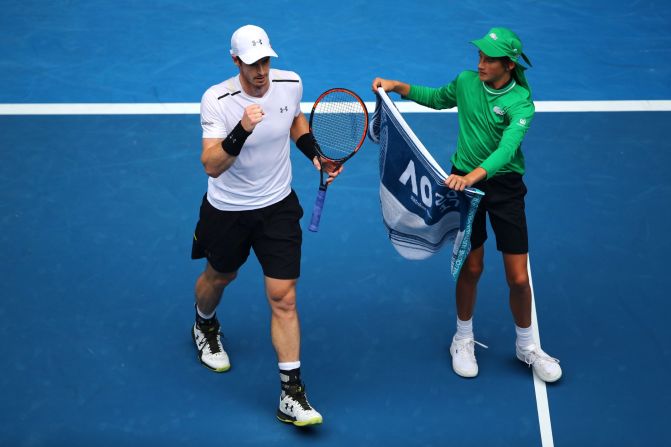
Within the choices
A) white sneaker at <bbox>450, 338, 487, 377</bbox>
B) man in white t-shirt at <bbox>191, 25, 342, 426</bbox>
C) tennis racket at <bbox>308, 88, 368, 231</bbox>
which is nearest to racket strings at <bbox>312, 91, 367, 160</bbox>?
tennis racket at <bbox>308, 88, 368, 231</bbox>

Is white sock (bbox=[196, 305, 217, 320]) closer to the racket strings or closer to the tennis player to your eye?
the racket strings

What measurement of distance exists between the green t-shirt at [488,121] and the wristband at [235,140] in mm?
1103

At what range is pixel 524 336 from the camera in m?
5.27

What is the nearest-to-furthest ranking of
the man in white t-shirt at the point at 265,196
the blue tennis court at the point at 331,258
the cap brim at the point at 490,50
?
the cap brim at the point at 490,50 → the man in white t-shirt at the point at 265,196 → the blue tennis court at the point at 331,258

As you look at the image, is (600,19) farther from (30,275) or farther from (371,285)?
(30,275)

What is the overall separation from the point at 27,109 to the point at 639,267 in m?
5.11

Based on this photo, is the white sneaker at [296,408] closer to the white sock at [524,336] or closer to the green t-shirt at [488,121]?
the white sock at [524,336]

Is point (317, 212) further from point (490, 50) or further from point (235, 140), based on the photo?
point (490, 50)

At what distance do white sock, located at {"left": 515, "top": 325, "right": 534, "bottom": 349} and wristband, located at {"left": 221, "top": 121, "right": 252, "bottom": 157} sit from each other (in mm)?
1954

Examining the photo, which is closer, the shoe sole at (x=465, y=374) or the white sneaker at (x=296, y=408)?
the white sneaker at (x=296, y=408)

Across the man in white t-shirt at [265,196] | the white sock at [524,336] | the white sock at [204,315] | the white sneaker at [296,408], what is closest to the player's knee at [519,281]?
the white sock at [524,336]

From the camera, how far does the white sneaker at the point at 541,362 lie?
523cm

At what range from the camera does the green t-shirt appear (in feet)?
15.0

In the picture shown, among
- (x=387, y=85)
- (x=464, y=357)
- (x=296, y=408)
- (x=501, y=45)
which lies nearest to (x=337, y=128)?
(x=387, y=85)
